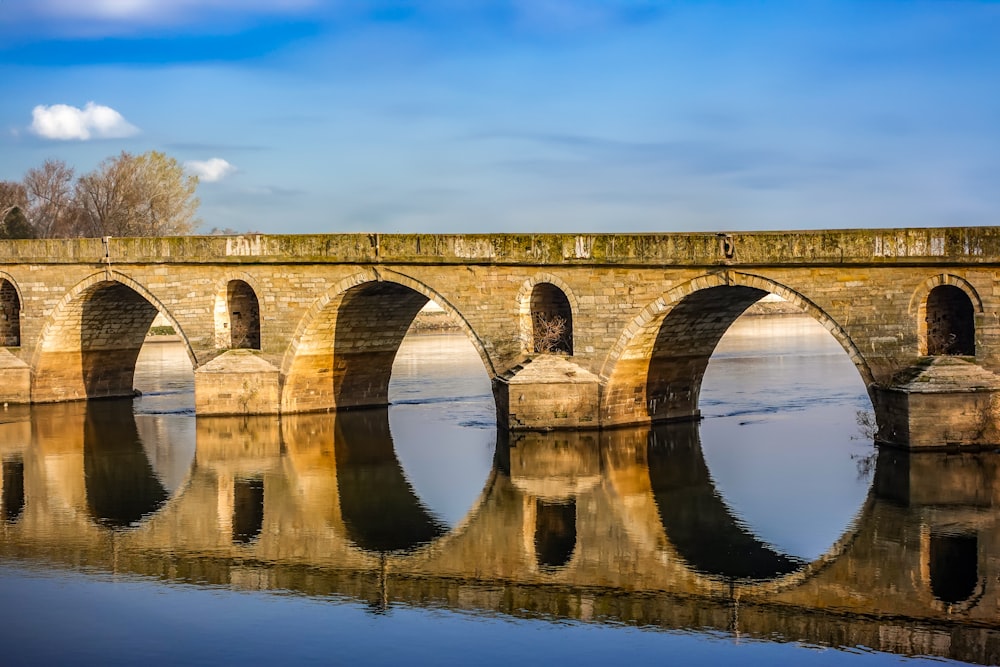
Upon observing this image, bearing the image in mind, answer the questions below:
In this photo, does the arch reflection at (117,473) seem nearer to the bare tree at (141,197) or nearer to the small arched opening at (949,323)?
the small arched opening at (949,323)

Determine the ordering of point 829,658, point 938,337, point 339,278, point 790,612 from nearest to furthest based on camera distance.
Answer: point 829,658 < point 790,612 < point 938,337 < point 339,278

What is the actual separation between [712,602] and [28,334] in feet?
69.4

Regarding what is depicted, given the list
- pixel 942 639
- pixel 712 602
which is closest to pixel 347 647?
pixel 712 602

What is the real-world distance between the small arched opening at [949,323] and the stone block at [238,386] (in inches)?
528

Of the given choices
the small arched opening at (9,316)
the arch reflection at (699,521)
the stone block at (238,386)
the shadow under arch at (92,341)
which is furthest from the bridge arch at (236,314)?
the arch reflection at (699,521)

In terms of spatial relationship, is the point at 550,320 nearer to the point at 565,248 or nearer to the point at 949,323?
the point at 565,248

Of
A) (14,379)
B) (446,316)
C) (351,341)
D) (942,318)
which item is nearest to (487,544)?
(942,318)

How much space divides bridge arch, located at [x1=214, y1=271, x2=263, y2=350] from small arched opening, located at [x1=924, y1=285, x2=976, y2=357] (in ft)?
45.2

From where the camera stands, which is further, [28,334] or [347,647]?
[28,334]

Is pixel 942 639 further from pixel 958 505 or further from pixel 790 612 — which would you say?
pixel 958 505

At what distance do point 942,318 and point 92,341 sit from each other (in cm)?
2013

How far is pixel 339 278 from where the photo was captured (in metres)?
24.7

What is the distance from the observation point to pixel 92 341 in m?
29.8

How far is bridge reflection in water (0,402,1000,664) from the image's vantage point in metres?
12.9
